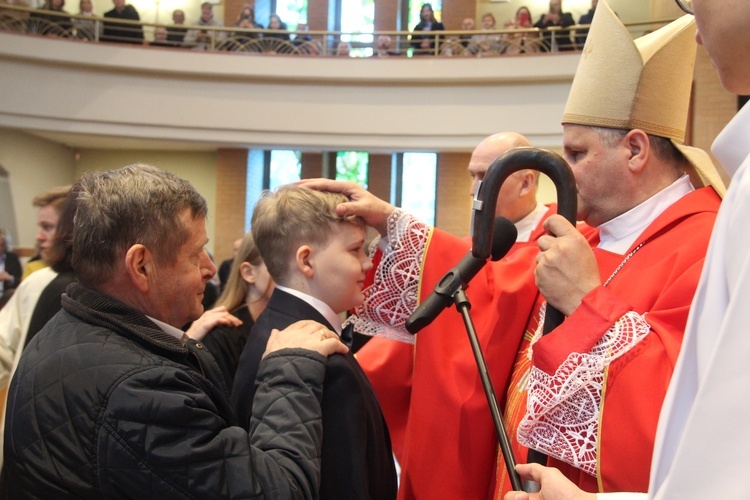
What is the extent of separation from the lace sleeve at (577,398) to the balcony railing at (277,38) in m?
11.1

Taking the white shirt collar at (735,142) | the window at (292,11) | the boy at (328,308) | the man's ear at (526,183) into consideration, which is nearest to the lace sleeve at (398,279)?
the boy at (328,308)

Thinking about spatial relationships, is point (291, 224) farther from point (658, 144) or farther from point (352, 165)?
point (352, 165)

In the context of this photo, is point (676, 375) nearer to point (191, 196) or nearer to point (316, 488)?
point (316, 488)

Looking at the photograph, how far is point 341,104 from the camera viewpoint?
12.9 meters

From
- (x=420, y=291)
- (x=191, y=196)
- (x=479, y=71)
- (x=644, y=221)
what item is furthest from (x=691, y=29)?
(x=479, y=71)

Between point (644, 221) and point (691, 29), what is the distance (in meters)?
0.59

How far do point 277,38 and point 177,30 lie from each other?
221 cm

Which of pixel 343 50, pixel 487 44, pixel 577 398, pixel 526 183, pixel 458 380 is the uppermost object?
pixel 487 44

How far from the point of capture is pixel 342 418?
1.76 m

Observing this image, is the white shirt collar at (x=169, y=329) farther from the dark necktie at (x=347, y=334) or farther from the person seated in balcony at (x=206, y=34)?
the person seated in balcony at (x=206, y=34)

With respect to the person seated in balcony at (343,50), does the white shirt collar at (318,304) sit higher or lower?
lower

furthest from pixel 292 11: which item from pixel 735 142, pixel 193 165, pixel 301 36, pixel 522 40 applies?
pixel 735 142

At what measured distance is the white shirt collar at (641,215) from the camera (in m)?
2.06

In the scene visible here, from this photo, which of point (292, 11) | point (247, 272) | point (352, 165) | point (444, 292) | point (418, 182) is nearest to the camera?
point (444, 292)
